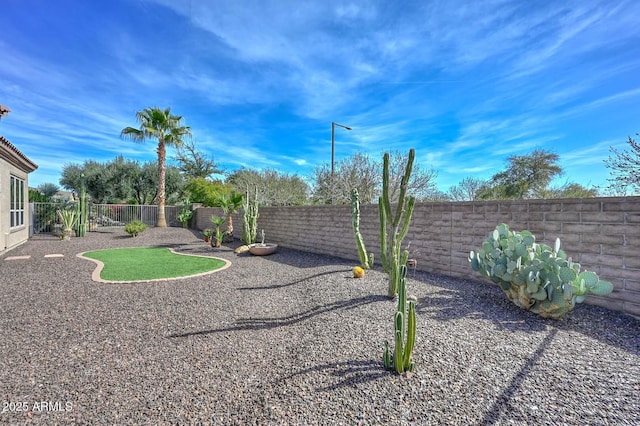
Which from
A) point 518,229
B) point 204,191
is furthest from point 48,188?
point 518,229

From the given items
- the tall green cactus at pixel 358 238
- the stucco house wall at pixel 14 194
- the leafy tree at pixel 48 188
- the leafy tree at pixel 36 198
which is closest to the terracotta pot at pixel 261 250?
the tall green cactus at pixel 358 238

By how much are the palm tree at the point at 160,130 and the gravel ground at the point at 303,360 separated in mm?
16003

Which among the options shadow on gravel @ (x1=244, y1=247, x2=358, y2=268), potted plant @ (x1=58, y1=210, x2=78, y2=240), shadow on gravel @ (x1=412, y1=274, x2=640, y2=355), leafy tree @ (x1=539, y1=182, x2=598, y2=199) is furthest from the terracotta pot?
leafy tree @ (x1=539, y1=182, x2=598, y2=199)

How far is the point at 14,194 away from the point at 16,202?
0.57m

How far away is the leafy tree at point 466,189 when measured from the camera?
18406 millimetres

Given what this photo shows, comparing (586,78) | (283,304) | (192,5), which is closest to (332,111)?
(192,5)

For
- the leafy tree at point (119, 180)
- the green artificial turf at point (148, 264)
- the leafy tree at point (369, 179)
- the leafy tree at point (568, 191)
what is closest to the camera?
the green artificial turf at point (148, 264)

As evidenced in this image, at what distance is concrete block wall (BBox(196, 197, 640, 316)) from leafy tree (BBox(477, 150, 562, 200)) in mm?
13109

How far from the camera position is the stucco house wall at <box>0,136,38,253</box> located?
9.30 meters

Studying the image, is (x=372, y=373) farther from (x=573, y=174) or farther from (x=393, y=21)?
(x=573, y=174)

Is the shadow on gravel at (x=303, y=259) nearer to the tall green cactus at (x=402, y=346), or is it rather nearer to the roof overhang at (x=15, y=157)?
the tall green cactus at (x=402, y=346)

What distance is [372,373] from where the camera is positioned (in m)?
2.56

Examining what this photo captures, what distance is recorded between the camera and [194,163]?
30.7 meters

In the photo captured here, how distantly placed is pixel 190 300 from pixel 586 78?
10983 mm
